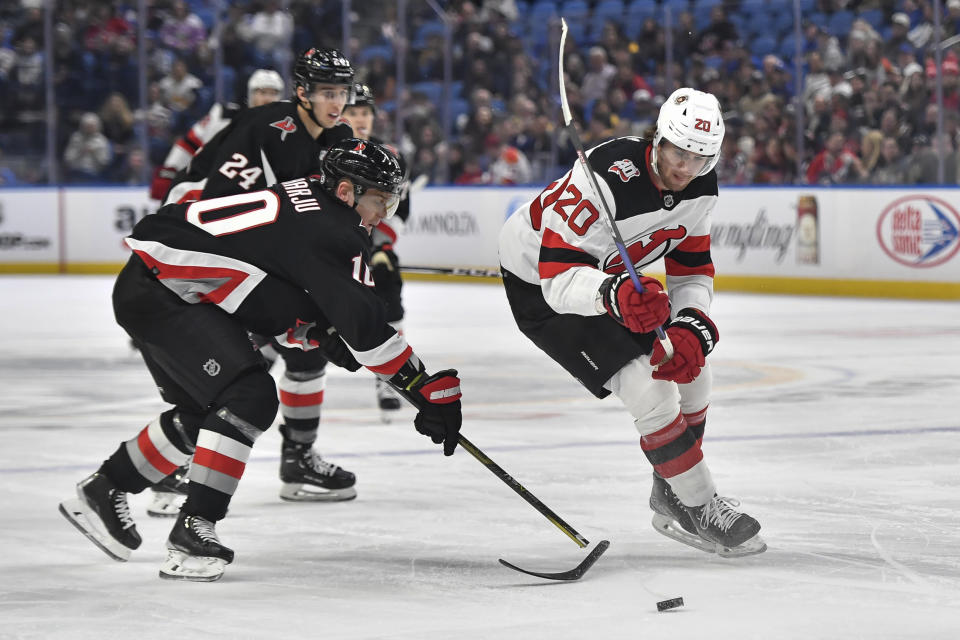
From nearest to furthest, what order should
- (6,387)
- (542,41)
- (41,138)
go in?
(6,387)
(542,41)
(41,138)

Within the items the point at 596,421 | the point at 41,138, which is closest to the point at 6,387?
the point at 596,421

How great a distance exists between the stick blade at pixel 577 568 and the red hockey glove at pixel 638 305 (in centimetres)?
53

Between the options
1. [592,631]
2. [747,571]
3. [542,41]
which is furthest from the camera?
[542,41]

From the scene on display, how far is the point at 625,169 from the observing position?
3.76 meters

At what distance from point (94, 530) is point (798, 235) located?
29.1 ft

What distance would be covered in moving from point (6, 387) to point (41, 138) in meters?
8.28

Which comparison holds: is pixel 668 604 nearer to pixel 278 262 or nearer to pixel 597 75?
pixel 278 262

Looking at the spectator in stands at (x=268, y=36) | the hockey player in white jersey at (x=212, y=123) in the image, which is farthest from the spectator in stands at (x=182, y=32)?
the hockey player in white jersey at (x=212, y=123)

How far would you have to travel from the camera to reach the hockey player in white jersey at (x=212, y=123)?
608 centimetres

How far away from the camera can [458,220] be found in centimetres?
1399

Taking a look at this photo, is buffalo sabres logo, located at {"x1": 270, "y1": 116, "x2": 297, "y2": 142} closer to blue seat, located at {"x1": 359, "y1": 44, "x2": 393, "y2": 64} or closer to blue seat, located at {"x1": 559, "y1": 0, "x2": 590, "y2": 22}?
blue seat, located at {"x1": 359, "y1": 44, "x2": 393, "y2": 64}

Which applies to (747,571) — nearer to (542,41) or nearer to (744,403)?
(744,403)

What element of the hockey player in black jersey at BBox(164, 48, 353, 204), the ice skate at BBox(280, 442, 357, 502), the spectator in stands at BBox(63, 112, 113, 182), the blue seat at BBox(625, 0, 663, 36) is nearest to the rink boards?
the spectator in stands at BBox(63, 112, 113, 182)

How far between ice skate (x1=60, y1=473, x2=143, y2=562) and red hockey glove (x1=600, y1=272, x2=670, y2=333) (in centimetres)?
129
